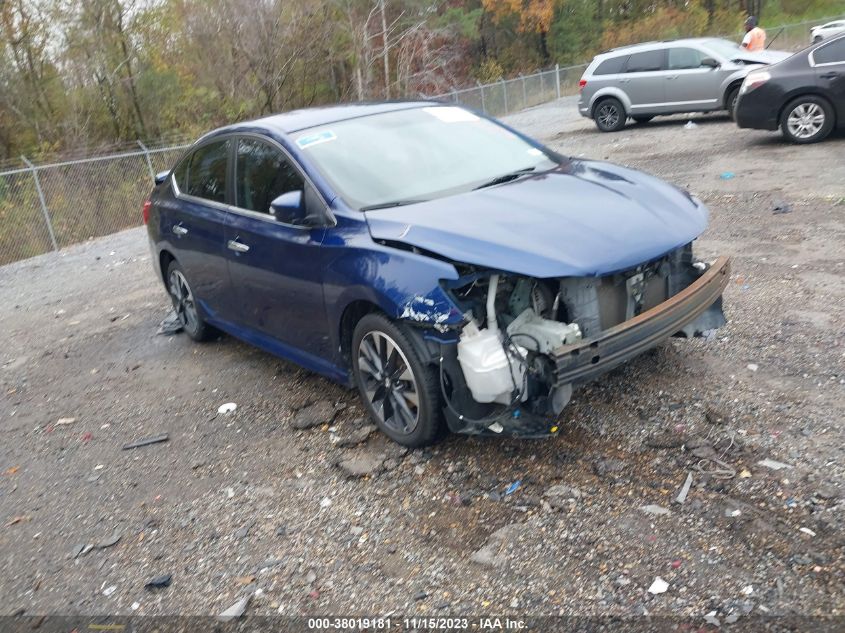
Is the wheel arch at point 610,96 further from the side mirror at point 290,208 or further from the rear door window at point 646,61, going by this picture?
the side mirror at point 290,208

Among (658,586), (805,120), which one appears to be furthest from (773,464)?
(805,120)

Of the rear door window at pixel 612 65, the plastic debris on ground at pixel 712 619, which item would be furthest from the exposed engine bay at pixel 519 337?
the rear door window at pixel 612 65

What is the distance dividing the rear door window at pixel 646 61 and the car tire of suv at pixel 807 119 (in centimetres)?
510

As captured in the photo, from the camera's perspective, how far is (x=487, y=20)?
5134 cm

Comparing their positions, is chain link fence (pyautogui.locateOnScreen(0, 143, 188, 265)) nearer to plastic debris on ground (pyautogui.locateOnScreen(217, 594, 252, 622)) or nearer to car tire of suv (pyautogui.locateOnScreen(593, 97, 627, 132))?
car tire of suv (pyautogui.locateOnScreen(593, 97, 627, 132))

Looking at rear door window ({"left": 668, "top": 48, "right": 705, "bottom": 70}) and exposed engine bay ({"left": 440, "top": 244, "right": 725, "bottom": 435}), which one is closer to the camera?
exposed engine bay ({"left": 440, "top": 244, "right": 725, "bottom": 435})

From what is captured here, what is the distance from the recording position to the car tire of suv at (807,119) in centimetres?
1141

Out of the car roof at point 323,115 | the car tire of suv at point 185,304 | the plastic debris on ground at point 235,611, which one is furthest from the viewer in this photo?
the car tire of suv at point 185,304

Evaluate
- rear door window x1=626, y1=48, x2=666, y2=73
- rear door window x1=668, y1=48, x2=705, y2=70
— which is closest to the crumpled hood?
rear door window x1=668, y1=48, x2=705, y2=70

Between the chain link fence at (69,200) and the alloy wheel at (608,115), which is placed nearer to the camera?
the chain link fence at (69,200)

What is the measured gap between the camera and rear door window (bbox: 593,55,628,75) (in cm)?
1691

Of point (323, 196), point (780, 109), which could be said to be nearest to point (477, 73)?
point (780, 109)

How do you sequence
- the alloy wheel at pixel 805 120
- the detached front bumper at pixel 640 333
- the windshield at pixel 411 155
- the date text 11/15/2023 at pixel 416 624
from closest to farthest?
the date text 11/15/2023 at pixel 416 624 < the detached front bumper at pixel 640 333 < the windshield at pixel 411 155 < the alloy wheel at pixel 805 120

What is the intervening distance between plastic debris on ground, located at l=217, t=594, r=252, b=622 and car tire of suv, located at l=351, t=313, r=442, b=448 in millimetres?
1241
